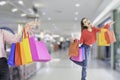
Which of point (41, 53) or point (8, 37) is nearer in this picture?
point (8, 37)

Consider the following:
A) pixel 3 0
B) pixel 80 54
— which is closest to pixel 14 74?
pixel 3 0

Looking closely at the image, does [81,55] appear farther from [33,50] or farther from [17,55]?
[17,55]

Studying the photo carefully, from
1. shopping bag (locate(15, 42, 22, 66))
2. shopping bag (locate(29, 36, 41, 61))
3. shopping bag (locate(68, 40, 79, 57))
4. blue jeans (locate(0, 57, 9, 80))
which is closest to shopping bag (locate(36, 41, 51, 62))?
shopping bag (locate(29, 36, 41, 61))

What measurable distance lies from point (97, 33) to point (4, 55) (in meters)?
1.92

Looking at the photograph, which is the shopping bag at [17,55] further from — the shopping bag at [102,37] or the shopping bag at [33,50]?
the shopping bag at [102,37]

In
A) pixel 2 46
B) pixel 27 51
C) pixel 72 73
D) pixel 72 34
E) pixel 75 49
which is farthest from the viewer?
pixel 72 73

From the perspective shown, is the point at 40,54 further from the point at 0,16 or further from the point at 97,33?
the point at 0,16

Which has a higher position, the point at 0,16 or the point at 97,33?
the point at 0,16

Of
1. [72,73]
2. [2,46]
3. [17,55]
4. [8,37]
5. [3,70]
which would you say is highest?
[8,37]

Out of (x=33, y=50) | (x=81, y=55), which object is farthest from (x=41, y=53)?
(x=81, y=55)

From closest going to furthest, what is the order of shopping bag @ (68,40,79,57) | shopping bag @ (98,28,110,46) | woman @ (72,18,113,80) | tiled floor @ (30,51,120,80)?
woman @ (72,18,113,80), shopping bag @ (68,40,79,57), shopping bag @ (98,28,110,46), tiled floor @ (30,51,120,80)

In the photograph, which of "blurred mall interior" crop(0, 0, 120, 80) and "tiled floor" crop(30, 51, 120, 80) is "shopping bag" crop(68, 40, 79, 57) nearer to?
"blurred mall interior" crop(0, 0, 120, 80)

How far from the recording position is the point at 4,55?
3275 mm

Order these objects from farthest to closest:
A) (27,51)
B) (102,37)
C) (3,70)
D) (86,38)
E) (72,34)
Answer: (72,34) → (102,37) → (86,38) → (27,51) → (3,70)
